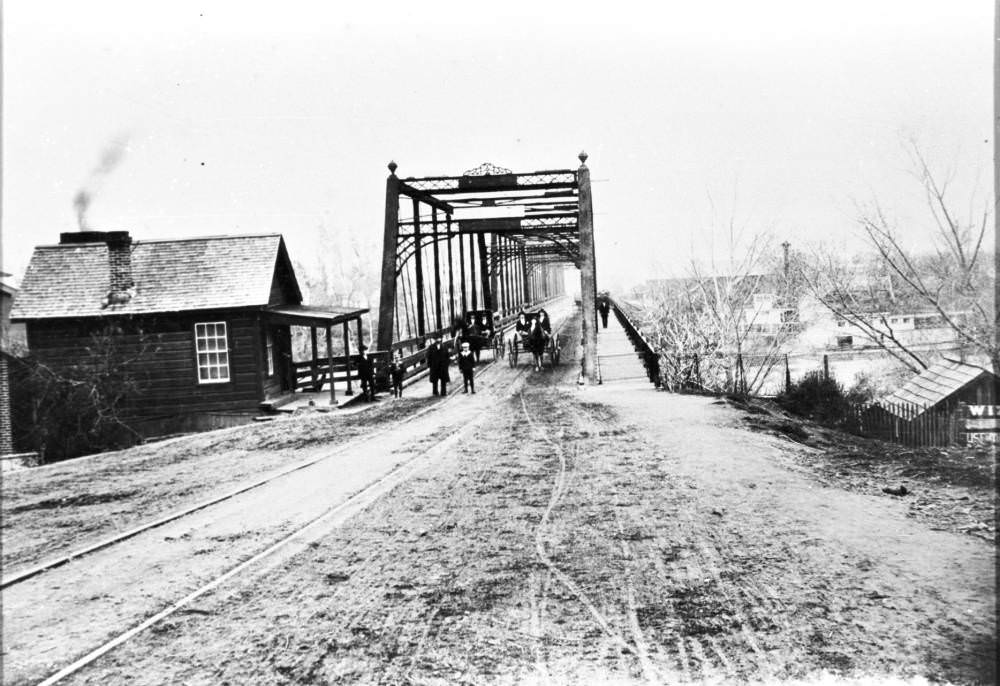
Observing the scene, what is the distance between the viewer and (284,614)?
494cm

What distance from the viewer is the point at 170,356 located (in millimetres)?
19938

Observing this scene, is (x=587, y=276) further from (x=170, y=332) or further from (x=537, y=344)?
(x=170, y=332)

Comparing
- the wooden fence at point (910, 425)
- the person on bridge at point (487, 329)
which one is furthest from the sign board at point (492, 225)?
the wooden fence at point (910, 425)

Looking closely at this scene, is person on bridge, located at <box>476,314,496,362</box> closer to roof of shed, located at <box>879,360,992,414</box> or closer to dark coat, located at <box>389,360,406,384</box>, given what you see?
dark coat, located at <box>389,360,406,384</box>

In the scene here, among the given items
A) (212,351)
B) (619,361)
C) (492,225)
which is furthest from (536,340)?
(212,351)

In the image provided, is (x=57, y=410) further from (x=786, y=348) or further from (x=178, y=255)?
(x=786, y=348)

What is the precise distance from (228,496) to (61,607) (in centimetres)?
320

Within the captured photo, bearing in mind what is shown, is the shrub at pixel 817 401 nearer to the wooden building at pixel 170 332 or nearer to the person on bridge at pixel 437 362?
the person on bridge at pixel 437 362

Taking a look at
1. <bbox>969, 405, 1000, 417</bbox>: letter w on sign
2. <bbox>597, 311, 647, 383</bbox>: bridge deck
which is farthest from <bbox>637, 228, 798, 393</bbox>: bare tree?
<bbox>969, 405, 1000, 417</bbox>: letter w on sign

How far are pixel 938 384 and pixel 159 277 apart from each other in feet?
62.9

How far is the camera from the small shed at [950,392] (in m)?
14.0

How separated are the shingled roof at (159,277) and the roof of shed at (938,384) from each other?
50.3 ft

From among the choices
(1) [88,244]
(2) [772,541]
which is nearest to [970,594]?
(2) [772,541]

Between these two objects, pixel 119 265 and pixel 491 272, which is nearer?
pixel 119 265
